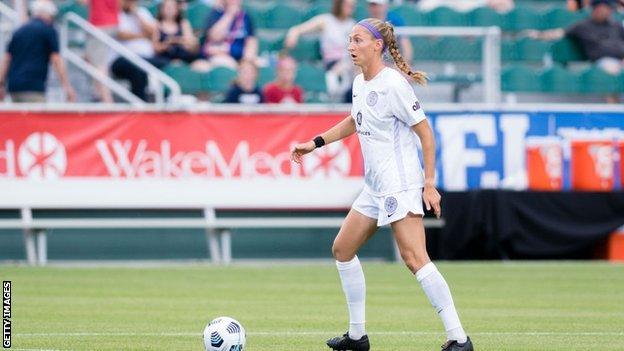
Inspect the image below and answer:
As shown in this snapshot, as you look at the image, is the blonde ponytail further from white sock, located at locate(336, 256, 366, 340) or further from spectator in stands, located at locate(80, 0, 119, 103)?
spectator in stands, located at locate(80, 0, 119, 103)

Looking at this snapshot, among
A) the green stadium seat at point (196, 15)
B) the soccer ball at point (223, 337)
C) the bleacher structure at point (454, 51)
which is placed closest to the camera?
the soccer ball at point (223, 337)

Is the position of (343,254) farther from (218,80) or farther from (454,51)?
(454,51)

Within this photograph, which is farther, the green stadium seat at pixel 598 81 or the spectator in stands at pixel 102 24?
the green stadium seat at pixel 598 81

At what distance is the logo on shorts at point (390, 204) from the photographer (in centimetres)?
912

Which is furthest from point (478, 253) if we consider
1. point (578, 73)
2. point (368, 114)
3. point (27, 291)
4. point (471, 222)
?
point (368, 114)

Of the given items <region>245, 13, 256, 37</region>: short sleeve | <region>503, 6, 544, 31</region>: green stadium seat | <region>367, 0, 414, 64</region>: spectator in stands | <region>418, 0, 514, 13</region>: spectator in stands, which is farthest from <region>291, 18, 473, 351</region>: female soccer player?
<region>503, 6, 544, 31</region>: green stadium seat

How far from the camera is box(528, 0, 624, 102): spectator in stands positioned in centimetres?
2214

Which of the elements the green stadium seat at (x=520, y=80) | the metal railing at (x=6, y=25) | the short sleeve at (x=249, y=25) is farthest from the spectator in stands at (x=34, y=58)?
the green stadium seat at (x=520, y=80)

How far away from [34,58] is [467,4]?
834 centimetres

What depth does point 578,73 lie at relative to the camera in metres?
21.8

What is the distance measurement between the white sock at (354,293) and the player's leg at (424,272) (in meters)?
0.47

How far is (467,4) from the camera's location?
78.7 feet

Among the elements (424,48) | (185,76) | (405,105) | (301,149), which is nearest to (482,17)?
(424,48)

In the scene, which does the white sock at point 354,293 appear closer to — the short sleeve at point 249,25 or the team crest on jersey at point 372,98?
the team crest on jersey at point 372,98
